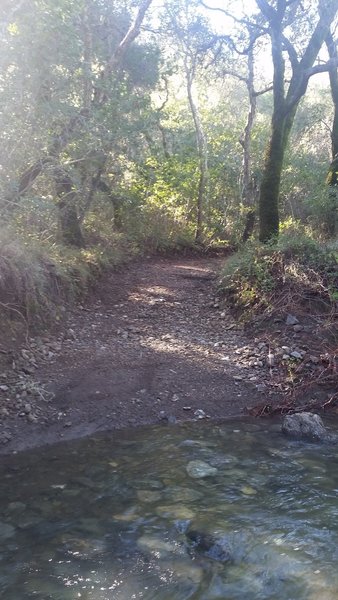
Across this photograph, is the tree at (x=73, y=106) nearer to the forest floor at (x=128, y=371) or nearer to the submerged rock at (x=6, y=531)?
the forest floor at (x=128, y=371)

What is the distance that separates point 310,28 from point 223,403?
42.3ft

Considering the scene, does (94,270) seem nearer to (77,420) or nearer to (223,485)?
(77,420)

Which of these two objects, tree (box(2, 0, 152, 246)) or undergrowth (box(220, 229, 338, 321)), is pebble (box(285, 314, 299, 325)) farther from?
tree (box(2, 0, 152, 246))

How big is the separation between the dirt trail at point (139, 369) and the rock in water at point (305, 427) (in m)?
0.91

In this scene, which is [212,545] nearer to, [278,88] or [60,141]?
[60,141]

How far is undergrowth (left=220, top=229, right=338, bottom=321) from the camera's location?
9.21m

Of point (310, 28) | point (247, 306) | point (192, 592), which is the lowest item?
point (192, 592)

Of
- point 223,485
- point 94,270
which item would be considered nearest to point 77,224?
point 94,270

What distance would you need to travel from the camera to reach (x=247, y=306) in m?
9.91

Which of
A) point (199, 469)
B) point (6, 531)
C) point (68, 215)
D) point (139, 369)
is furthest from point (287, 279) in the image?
point (6, 531)

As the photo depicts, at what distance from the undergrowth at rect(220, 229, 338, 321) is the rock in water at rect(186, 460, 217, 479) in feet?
13.5

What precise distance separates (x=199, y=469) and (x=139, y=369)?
8.58ft

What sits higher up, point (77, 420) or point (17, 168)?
point (17, 168)

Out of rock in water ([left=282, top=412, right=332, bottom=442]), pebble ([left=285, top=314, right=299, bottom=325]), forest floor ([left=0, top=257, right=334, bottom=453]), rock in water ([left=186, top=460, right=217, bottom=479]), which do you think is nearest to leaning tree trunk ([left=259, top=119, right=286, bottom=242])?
forest floor ([left=0, top=257, right=334, bottom=453])
